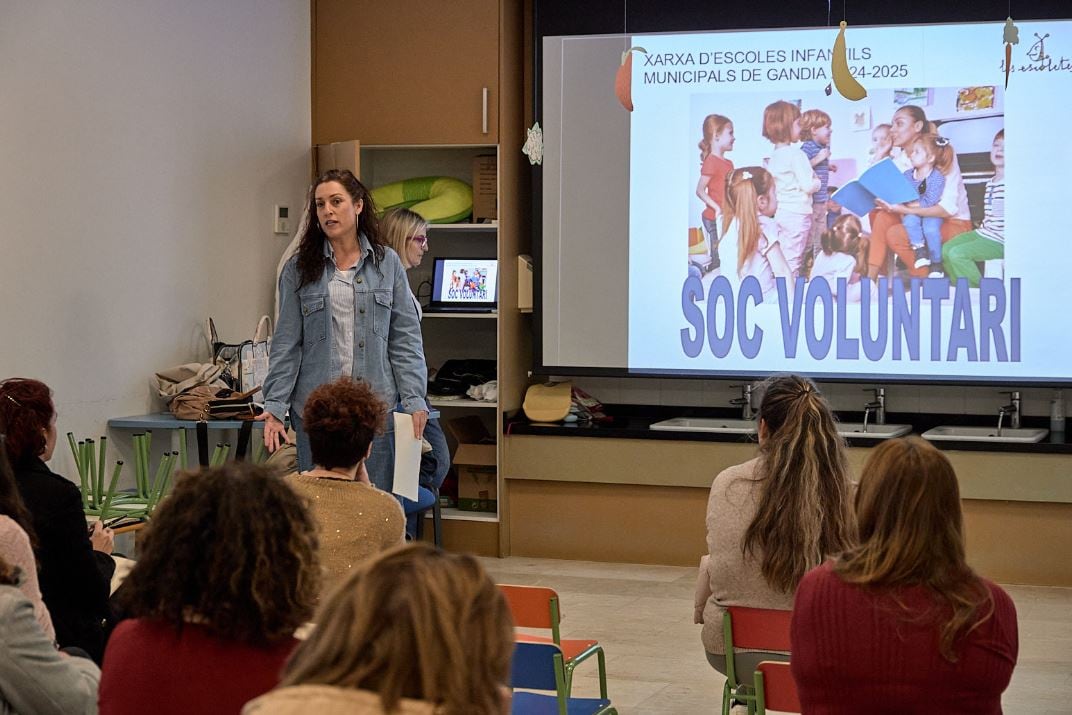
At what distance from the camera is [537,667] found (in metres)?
2.76

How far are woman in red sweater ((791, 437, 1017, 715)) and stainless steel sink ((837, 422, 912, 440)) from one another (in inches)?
156

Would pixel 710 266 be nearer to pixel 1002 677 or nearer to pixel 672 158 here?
pixel 672 158

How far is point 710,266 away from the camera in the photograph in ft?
20.6

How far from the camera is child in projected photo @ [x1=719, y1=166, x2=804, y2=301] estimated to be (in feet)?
20.4

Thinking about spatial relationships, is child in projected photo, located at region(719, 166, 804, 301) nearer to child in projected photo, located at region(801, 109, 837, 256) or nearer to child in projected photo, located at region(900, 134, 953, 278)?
child in projected photo, located at region(801, 109, 837, 256)

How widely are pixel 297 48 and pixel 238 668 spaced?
513cm

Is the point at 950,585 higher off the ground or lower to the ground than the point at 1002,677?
higher

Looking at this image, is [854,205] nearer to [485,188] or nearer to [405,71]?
[485,188]

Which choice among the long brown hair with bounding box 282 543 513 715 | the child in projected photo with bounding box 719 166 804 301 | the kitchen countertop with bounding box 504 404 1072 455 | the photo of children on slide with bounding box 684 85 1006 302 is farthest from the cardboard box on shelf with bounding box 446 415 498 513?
the long brown hair with bounding box 282 543 513 715

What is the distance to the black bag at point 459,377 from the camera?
6.50 m

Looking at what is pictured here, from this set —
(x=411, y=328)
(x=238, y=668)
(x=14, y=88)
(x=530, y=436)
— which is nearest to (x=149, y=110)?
(x=14, y=88)

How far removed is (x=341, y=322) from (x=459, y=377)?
2.43 m

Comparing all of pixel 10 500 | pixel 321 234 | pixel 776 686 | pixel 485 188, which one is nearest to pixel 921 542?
pixel 776 686

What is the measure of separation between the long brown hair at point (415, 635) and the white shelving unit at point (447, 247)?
17.6 ft
